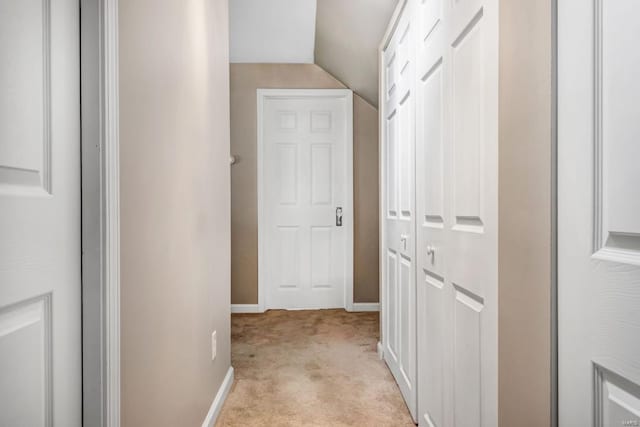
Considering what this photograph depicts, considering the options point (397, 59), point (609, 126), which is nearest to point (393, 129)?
point (397, 59)

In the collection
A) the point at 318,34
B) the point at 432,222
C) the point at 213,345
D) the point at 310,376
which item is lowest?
the point at 310,376

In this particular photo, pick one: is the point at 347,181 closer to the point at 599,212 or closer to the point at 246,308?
the point at 246,308

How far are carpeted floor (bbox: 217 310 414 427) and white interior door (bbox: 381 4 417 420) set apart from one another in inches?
6.6

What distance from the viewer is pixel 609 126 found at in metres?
0.71

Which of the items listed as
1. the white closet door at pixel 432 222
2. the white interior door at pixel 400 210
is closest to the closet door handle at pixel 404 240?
the white interior door at pixel 400 210

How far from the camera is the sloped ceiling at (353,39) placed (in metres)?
2.74

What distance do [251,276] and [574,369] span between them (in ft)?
11.6

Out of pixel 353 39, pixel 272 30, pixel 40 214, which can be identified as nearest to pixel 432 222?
A: pixel 40 214

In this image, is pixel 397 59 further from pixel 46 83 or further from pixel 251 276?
pixel 251 276

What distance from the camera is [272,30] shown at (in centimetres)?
371

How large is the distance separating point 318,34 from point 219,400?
2.93 m

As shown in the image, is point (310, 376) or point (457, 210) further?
point (310, 376)

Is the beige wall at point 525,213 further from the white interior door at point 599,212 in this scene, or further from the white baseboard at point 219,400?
the white baseboard at point 219,400

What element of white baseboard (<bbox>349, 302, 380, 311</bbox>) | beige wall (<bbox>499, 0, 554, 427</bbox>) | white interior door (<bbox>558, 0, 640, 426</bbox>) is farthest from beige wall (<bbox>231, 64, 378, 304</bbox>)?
white interior door (<bbox>558, 0, 640, 426</bbox>)
